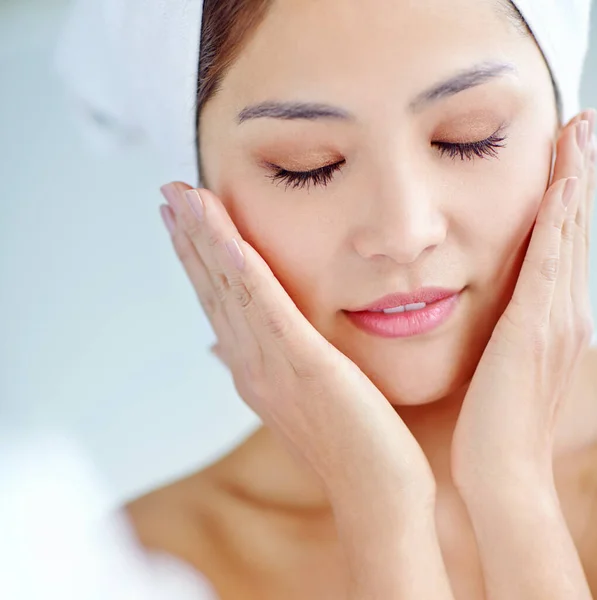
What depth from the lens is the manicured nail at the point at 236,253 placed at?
0.97 metres

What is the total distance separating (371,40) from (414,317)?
333 millimetres

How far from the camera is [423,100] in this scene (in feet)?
2.75

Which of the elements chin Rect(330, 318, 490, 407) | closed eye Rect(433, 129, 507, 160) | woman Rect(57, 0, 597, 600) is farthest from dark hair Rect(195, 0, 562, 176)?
chin Rect(330, 318, 490, 407)

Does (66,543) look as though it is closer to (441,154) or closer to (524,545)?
(524,545)

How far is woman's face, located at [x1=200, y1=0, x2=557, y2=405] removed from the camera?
32.6 inches

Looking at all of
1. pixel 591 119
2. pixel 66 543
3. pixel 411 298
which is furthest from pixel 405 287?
pixel 66 543

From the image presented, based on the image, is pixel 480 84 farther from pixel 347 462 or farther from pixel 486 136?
pixel 347 462

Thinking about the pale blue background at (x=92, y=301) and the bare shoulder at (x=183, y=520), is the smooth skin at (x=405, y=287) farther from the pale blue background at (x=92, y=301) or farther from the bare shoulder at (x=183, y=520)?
the pale blue background at (x=92, y=301)

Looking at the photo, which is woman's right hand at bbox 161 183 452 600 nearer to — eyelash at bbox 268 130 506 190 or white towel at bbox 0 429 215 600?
eyelash at bbox 268 130 506 190

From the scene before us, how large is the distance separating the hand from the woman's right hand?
0.08m

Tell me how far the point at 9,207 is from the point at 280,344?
73cm

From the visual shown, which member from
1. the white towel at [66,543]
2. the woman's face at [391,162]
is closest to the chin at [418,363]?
the woman's face at [391,162]

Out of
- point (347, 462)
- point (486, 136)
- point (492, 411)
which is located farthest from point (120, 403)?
point (486, 136)

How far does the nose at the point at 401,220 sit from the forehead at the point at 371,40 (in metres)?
0.11
